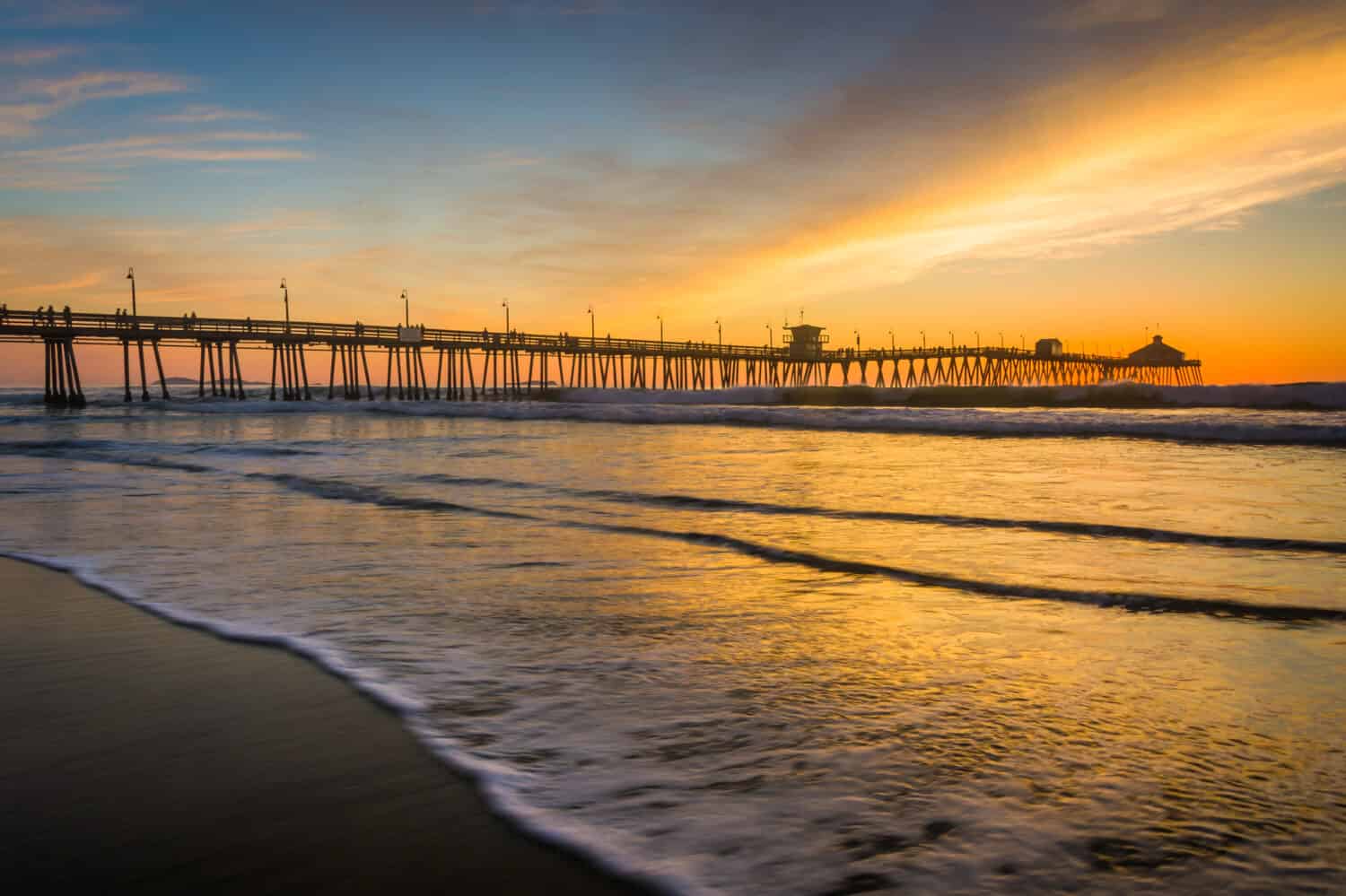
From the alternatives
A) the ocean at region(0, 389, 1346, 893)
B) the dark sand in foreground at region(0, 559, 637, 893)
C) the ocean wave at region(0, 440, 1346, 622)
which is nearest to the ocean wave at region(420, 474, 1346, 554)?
the ocean at region(0, 389, 1346, 893)

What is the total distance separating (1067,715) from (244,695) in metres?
2.89

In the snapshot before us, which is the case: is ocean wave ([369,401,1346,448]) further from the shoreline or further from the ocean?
the shoreline

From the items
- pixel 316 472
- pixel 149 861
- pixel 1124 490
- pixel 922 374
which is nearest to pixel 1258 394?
pixel 1124 490

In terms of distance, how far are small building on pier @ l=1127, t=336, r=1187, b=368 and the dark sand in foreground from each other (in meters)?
133

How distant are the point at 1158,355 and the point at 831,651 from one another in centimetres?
13499

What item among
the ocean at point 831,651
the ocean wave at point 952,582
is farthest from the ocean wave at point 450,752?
the ocean wave at point 952,582

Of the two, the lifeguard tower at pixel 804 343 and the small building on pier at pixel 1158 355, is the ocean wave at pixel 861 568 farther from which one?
the small building on pier at pixel 1158 355

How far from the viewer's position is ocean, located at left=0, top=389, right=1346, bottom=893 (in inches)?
84.1

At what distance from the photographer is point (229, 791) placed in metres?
2.43

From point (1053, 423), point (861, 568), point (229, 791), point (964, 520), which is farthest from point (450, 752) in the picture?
point (1053, 423)

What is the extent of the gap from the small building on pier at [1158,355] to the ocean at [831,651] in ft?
408

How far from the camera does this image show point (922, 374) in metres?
118

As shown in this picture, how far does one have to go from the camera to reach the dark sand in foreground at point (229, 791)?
202cm

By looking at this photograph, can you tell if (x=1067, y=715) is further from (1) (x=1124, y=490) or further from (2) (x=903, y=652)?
(1) (x=1124, y=490)
